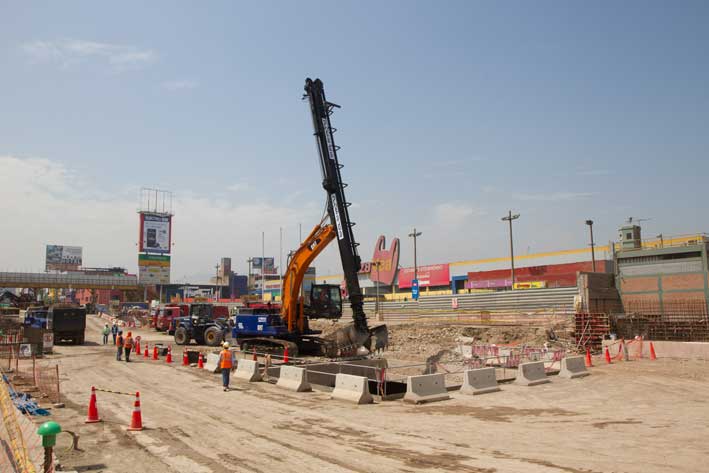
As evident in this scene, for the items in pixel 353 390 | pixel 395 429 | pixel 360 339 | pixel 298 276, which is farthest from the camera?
pixel 298 276

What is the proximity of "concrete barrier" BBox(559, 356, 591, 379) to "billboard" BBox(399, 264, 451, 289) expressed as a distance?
58290 millimetres

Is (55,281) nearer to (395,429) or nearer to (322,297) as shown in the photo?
(322,297)

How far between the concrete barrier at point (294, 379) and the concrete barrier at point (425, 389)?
3.46 m

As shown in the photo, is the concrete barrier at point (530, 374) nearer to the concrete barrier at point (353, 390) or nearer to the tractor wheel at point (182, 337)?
the concrete barrier at point (353, 390)

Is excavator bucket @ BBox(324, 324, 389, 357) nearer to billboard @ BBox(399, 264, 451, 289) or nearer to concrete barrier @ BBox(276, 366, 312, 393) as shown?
concrete barrier @ BBox(276, 366, 312, 393)

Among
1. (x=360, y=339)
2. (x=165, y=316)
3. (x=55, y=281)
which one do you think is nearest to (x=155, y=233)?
(x=55, y=281)

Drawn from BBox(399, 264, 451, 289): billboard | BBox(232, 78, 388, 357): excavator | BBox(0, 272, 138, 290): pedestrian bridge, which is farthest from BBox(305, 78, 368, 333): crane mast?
BBox(0, 272, 138, 290): pedestrian bridge

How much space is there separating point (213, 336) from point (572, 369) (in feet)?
69.5

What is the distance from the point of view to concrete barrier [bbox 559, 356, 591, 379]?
19609mm

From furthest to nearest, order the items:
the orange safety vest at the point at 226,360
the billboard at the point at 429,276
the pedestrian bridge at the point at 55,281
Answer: the pedestrian bridge at the point at 55,281 → the billboard at the point at 429,276 → the orange safety vest at the point at 226,360

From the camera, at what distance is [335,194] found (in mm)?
23359

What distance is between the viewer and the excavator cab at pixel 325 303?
24.5m

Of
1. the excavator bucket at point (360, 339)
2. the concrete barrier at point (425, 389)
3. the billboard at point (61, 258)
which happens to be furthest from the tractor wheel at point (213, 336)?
the billboard at point (61, 258)

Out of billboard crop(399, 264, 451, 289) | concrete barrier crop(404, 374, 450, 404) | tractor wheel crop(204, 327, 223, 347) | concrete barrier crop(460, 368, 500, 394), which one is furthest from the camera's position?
billboard crop(399, 264, 451, 289)
